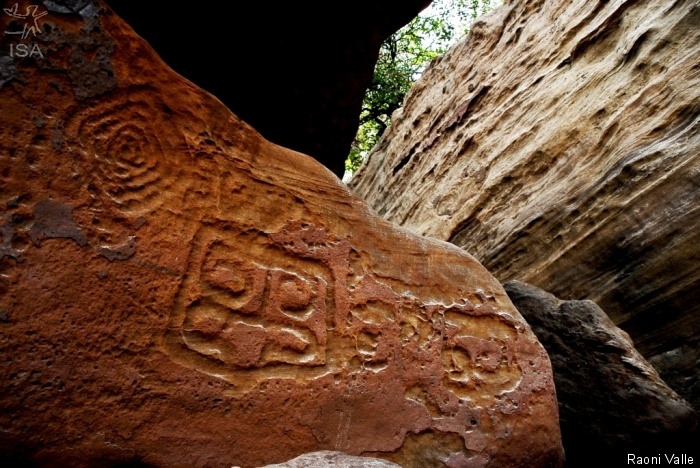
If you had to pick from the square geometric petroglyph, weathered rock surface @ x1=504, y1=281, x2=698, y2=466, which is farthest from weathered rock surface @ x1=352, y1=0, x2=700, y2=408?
the square geometric petroglyph

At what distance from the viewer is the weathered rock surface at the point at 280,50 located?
3.78 meters

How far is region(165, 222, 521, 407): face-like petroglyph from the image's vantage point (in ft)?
6.72

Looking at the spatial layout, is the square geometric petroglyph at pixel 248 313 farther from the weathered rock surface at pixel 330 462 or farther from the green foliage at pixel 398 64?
the green foliage at pixel 398 64

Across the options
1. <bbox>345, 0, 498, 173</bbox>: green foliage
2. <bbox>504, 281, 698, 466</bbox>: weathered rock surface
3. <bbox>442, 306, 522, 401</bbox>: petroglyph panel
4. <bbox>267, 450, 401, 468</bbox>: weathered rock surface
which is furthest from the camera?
<bbox>345, 0, 498, 173</bbox>: green foliage

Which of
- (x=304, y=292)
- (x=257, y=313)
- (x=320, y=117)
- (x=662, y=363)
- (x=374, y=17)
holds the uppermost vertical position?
(x=374, y=17)

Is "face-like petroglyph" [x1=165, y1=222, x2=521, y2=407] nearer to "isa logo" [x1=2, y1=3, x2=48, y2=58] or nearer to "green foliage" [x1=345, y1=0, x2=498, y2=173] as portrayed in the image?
"isa logo" [x1=2, y1=3, x2=48, y2=58]

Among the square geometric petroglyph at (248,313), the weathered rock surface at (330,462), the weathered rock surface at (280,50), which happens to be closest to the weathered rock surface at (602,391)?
the square geometric petroglyph at (248,313)

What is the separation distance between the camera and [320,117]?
4.82m

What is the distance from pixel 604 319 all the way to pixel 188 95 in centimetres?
246

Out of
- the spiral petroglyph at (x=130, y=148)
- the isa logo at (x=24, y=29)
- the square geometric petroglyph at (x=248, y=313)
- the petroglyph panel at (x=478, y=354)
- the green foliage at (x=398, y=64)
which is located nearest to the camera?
the isa logo at (x=24, y=29)

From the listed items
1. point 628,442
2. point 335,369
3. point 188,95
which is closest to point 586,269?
point 628,442

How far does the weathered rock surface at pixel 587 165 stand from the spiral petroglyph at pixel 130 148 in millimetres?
2752

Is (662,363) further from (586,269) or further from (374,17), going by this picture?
(374,17)

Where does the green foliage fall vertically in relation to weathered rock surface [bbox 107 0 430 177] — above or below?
above
